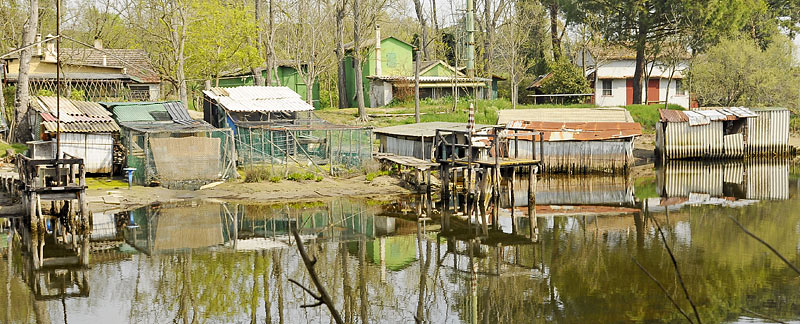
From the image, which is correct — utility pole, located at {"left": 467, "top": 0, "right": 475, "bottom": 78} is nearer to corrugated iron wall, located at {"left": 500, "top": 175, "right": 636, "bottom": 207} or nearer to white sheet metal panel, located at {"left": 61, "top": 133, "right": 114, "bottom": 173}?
corrugated iron wall, located at {"left": 500, "top": 175, "right": 636, "bottom": 207}

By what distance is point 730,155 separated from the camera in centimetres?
4041

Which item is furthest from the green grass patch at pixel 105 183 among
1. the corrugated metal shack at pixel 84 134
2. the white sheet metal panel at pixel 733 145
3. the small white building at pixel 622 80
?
the small white building at pixel 622 80

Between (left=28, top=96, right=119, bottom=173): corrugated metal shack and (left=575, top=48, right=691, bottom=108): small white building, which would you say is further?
(left=575, top=48, right=691, bottom=108): small white building

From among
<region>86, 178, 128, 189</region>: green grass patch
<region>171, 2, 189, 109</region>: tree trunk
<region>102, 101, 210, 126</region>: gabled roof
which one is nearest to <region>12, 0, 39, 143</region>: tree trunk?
<region>102, 101, 210, 126</region>: gabled roof

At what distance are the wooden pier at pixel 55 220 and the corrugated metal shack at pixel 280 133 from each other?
7986mm

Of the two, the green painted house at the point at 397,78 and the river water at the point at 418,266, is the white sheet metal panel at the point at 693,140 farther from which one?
the green painted house at the point at 397,78

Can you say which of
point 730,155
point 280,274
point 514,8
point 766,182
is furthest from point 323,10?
point 280,274

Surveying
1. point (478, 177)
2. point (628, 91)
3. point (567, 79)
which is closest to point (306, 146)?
point (478, 177)

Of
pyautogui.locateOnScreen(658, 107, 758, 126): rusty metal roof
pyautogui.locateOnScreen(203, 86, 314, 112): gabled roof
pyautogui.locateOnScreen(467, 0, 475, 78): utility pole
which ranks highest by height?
pyautogui.locateOnScreen(467, 0, 475, 78): utility pole

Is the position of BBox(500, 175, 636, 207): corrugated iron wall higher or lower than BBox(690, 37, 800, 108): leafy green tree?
lower

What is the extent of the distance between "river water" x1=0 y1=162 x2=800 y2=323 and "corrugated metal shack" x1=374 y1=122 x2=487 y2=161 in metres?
4.66

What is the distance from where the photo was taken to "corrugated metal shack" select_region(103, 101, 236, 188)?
29141mm

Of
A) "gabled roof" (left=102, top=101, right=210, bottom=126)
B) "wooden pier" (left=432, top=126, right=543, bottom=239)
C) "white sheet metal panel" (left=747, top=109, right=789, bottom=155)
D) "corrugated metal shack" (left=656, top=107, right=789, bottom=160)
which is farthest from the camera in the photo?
"white sheet metal panel" (left=747, top=109, right=789, bottom=155)

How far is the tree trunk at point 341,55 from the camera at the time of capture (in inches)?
1866
